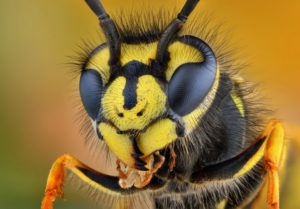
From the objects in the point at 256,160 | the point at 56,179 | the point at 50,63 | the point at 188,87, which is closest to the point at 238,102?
the point at 256,160

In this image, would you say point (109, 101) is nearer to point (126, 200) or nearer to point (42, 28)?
point (126, 200)

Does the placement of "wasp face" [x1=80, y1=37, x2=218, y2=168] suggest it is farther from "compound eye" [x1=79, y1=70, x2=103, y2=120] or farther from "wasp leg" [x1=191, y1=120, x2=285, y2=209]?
"wasp leg" [x1=191, y1=120, x2=285, y2=209]

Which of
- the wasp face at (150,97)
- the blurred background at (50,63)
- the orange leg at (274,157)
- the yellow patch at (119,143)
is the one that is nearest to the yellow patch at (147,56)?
the wasp face at (150,97)

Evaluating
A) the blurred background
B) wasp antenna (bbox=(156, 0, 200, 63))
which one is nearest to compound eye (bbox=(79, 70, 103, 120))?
wasp antenna (bbox=(156, 0, 200, 63))

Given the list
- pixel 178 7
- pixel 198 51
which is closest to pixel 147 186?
pixel 198 51

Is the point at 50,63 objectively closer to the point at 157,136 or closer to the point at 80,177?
the point at 80,177

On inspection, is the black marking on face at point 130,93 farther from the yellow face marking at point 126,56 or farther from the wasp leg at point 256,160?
the wasp leg at point 256,160
